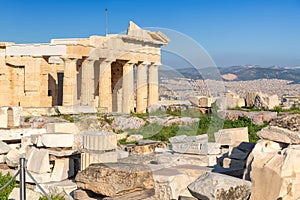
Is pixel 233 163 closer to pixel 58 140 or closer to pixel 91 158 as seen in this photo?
pixel 91 158

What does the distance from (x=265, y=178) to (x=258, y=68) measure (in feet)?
304

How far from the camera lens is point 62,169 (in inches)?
382

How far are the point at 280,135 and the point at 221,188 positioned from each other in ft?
6.19

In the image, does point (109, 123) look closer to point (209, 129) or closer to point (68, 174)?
point (209, 129)

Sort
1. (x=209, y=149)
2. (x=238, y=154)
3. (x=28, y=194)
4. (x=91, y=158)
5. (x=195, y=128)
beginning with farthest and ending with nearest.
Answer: (x=195, y=128) < (x=209, y=149) < (x=238, y=154) < (x=91, y=158) < (x=28, y=194)

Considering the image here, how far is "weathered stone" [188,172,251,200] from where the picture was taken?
6281 millimetres

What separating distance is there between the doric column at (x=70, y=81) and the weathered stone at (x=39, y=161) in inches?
643

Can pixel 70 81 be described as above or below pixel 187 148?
above

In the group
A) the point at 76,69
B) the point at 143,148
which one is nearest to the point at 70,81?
the point at 76,69

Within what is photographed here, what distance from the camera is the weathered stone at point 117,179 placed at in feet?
22.9

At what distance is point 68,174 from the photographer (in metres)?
9.66

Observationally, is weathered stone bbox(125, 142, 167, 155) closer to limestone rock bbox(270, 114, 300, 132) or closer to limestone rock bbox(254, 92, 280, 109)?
limestone rock bbox(270, 114, 300, 132)

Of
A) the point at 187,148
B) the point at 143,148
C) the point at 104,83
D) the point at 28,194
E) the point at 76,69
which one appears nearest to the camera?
the point at 28,194

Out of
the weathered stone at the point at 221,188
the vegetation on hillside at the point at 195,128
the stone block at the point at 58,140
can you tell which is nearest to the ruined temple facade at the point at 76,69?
the vegetation on hillside at the point at 195,128
